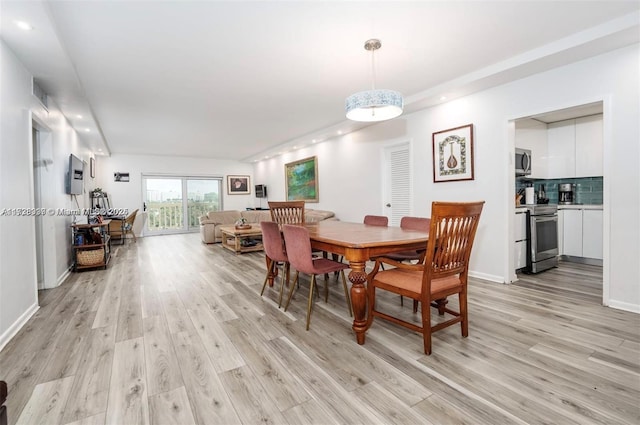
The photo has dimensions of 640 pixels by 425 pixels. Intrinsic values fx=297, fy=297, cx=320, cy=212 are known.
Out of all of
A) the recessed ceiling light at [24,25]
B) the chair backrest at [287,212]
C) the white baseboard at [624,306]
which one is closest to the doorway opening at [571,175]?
the white baseboard at [624,306]

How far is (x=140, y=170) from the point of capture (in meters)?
8.77

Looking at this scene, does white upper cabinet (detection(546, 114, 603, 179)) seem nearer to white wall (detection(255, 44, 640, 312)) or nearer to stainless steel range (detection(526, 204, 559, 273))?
stainless steel range (detection(526, 204, 559, 273))

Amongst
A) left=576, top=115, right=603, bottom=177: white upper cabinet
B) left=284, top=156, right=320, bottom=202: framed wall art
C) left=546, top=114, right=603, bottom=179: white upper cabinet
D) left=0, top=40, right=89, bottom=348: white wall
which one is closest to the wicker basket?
left=0, top=40, right=89, bottom=348: white wall

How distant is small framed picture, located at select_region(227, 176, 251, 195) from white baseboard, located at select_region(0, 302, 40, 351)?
7.54 metres

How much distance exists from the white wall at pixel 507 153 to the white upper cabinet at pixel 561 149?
2.01 metres

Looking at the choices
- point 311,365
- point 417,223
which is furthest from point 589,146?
point 311,365

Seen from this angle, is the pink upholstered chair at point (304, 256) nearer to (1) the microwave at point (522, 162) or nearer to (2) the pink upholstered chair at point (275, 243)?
(2) the pink upholstered chair at point (275, 243)

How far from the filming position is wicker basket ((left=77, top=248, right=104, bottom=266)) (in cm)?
438

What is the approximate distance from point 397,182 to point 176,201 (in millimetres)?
7345

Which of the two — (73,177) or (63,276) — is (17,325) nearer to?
→ (63,276)

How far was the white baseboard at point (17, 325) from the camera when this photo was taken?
2.14 metres

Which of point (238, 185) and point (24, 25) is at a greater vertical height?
point (24, 25)

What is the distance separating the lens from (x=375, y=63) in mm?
3143

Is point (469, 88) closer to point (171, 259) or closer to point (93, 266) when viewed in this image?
point (171, 259)
